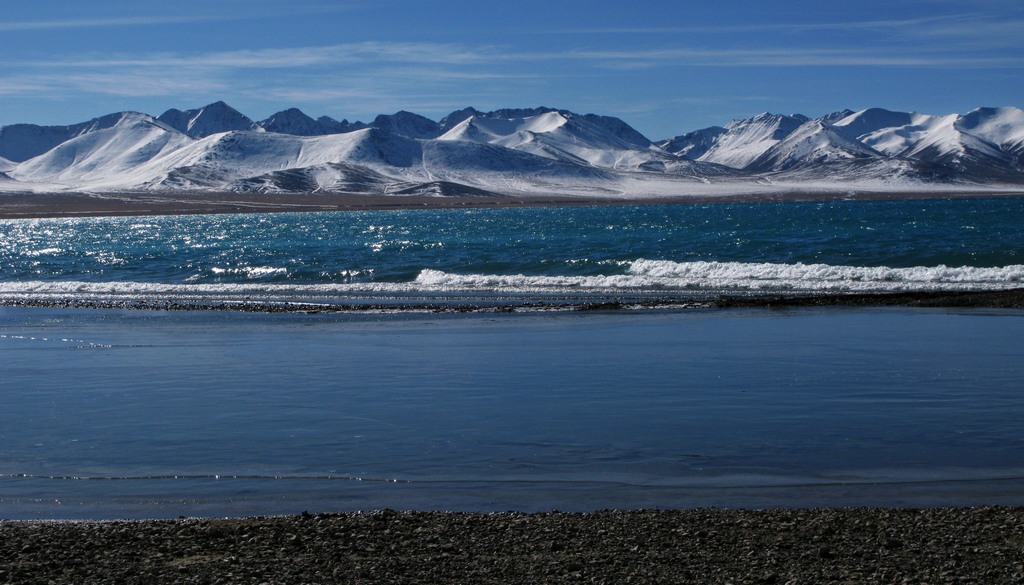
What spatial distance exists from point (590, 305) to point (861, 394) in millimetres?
14571

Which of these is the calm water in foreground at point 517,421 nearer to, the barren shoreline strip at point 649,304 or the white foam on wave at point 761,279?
the barren shoreline strip at point 649,304

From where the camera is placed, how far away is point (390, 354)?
19781 millimetres

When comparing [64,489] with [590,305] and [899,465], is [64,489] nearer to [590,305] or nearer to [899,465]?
[899,465]

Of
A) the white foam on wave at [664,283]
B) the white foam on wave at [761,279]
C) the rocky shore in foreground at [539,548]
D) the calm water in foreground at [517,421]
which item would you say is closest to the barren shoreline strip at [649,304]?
the white foam on wave at [664,283]

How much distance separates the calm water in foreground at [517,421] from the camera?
10.2 metres

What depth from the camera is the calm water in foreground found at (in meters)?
10.2

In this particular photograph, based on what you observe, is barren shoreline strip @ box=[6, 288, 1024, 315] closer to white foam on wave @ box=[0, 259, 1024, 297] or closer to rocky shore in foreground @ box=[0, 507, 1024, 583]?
white foam on wave @ box=[0, 259, 1024, 297]

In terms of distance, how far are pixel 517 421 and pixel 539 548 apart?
16.7 feet

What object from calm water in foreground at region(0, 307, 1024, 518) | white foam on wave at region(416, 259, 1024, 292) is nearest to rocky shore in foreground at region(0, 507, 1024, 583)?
calm water in foreground at region(0, 307, 1024, 518)

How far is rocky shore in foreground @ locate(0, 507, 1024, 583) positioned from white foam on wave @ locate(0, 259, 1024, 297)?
25.4 meters

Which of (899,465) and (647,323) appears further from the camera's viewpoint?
(647,323)

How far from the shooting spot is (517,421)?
13258mm

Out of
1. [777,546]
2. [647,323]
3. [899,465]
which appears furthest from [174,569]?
[647,323]

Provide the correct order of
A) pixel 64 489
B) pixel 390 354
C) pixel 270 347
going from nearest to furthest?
pixel 64 489 → pixel 390 354 → pixel 270 347
